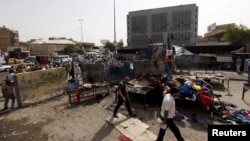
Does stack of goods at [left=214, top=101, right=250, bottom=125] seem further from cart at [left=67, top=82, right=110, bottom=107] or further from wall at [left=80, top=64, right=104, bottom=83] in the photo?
wall at [left=80, top=64, right=104, bottom=83]

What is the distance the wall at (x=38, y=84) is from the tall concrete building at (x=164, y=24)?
5073 cm

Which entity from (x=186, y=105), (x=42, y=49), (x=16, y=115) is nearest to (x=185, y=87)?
(x=186, y=105)

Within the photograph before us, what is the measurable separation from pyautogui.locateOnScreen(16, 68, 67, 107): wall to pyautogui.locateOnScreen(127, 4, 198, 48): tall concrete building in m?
50.7

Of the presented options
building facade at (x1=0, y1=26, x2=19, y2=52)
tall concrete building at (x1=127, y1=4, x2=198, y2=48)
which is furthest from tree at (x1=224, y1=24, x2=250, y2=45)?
building facade at (x1=0, y1=26, x2=19, y2=52)

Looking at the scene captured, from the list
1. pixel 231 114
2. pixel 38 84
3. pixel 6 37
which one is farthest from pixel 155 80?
pixel 6 37

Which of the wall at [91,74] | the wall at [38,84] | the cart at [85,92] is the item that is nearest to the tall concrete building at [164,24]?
the wall at [91,74]

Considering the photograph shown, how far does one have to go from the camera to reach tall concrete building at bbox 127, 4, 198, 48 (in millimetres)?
62594

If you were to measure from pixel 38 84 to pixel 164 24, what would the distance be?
2450 inches

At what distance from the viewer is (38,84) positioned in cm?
977

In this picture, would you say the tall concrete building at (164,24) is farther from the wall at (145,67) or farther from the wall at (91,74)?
the wall at (91,74)

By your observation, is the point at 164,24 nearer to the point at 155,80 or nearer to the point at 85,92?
the point at 155,80

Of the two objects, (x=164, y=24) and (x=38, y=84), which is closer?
(x=38, y=84)

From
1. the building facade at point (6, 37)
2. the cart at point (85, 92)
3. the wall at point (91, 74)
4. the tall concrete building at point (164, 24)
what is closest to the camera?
the cart at point (85, 92)

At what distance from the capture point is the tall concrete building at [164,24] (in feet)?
205
